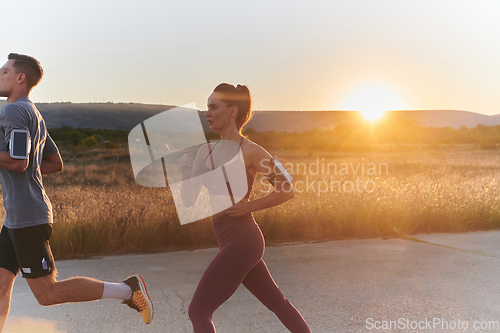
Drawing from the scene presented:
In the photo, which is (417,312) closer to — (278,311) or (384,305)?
(384,305)

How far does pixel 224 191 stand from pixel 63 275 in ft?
10.7

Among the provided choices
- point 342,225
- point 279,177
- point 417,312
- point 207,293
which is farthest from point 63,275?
point 342,225

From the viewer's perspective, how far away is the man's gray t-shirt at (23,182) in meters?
2.47

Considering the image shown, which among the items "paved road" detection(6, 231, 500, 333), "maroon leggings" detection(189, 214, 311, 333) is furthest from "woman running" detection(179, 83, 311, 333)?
"paved road" detection(6, 231, 500, 333)

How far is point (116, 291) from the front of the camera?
288cm

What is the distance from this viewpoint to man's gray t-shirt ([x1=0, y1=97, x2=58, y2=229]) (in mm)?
2469

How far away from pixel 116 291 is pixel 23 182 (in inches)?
38.0

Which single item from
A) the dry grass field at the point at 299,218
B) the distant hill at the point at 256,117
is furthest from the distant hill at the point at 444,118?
the dry grass field at the point at 299,218

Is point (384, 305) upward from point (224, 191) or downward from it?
downward

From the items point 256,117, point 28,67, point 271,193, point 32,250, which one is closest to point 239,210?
point 271,193

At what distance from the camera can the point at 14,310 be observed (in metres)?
3.77

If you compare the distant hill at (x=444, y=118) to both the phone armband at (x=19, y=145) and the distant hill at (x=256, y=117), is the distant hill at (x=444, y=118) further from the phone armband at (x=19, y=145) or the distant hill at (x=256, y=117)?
the phone armband at (x=19, y=145)

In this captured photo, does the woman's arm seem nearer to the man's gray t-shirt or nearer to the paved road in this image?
the man's gray t-shirt

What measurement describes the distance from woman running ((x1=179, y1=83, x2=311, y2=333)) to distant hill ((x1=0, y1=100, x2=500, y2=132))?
8593 centimetres
